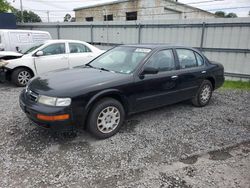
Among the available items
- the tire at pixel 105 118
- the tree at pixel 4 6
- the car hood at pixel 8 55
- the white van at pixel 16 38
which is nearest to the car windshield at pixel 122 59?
the tire at pixel 105 118

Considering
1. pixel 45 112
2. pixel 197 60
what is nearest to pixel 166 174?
pixel 45 112

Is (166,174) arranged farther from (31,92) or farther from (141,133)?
(31,92)

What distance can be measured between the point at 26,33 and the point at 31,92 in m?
7.43

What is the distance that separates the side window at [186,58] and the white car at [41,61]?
11.5 ft

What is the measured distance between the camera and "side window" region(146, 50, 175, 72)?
162 inches

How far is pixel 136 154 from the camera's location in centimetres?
319

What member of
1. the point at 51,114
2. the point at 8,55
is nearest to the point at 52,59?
the point at 8,55

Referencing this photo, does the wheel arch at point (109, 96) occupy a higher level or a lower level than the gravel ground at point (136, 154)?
higher

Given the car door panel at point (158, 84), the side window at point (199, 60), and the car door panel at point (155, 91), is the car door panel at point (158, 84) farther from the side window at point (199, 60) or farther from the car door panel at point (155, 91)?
the side window at point (199, 60)

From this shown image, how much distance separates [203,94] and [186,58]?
3.56ft

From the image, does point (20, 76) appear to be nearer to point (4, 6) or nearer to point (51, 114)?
point (51, 114)

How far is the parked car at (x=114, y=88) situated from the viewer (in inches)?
124

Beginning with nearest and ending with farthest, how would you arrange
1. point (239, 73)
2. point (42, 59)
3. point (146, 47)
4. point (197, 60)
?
point (146, 47)
point (197, 60)
point (42, 59)
point (239, 73)

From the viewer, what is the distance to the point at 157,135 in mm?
3803
